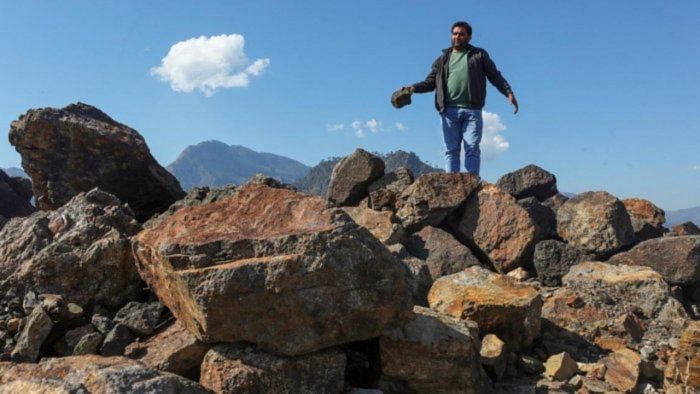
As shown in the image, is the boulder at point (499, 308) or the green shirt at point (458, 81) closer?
the boulder at point (499, 308)

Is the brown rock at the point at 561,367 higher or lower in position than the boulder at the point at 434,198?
lower

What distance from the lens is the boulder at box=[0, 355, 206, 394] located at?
3.82 m

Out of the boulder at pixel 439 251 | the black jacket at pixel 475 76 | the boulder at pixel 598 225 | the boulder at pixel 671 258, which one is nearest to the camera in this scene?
the boulder at pixel 671 258

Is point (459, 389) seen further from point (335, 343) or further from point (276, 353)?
point (276, 353)

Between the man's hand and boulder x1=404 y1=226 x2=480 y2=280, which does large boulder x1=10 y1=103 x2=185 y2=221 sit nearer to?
boulder x1=404 y1=226 x2=480 y2=280

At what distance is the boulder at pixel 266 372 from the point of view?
14.8ft

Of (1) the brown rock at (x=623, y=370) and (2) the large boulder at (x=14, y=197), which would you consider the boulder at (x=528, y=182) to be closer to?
(1) the brown rock at (x=623, y=370)

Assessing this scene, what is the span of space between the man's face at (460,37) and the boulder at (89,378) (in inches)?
341

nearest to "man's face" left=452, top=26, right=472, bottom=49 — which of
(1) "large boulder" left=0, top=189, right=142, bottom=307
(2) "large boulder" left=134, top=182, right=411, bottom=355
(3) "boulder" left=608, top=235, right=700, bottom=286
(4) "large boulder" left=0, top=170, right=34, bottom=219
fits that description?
(3) "boulder" left=608, top=235, right=700, bottom=286

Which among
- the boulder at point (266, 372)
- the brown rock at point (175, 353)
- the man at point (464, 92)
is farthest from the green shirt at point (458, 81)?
the brown rock at point (175, 353)

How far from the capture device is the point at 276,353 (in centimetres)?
473

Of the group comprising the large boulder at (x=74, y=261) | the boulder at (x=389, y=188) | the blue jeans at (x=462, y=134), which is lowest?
the large boulder at (x=74, y=261)

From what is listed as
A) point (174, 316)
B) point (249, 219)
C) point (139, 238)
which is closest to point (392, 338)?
point (249, 219)

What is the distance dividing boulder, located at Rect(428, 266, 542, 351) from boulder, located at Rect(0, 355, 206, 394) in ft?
11.6
